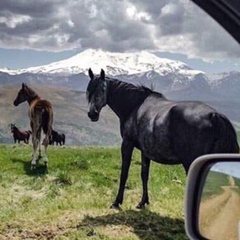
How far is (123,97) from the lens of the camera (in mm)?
1372

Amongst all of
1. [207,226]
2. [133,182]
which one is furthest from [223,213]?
[133,182]

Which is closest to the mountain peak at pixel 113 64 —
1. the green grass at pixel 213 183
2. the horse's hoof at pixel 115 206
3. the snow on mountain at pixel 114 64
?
the snow on mountain at pixel 114 64

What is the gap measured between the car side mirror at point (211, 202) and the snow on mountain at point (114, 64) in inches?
29.8

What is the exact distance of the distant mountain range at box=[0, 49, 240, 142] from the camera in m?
1.14

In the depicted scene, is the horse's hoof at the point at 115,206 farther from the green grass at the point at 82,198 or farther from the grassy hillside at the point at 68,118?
the grassy hillside at the point at 68,118

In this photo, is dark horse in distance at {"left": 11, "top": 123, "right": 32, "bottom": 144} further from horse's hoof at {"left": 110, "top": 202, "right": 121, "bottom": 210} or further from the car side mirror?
the car side mirror

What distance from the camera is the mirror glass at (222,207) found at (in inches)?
14.7

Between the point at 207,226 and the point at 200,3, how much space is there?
10.6 inches

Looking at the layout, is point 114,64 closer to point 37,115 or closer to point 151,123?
point 151,123

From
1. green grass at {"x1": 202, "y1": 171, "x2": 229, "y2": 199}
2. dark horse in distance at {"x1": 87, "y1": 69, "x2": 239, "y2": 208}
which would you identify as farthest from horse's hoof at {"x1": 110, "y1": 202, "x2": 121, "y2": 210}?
green grass at {"x1": 202, "y1": 171, "x2": 229, "y2": 199}

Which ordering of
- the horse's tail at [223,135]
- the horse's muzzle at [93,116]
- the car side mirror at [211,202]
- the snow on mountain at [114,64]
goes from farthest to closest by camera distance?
the horse's muzzle at [93,116] < the snow on mountain at [114,64] < the horse's tail at [223,135] < the car side mirror at [211,202]

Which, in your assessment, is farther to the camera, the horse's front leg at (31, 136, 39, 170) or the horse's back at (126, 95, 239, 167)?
the horse's front leg at (31, 136, 39, 170)

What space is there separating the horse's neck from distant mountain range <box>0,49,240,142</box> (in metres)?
0.02

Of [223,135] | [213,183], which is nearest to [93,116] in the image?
[223,135]
